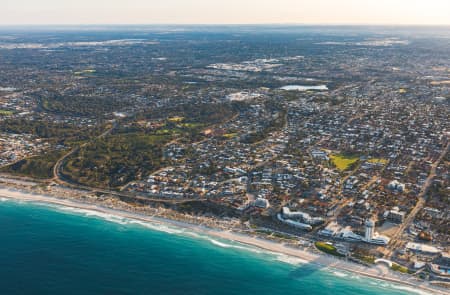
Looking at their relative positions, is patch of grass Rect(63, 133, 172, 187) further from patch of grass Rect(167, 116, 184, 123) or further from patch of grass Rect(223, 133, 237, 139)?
patch of grass Rect(167, 116, 184, 123)

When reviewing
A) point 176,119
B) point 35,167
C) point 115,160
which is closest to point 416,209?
point 115,160

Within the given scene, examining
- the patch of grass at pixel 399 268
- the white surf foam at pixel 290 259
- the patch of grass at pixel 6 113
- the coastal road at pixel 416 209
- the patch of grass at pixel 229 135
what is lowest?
the white surf foam at pixel 290 259

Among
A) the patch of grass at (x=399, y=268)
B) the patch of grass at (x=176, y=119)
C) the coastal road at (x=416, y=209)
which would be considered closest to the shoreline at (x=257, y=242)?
the patch of grass at (x=399, y=268)

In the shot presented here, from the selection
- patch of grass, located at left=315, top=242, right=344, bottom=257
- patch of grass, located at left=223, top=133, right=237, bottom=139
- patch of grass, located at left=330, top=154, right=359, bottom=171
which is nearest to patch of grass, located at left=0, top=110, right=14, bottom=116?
patch of grass, located at left=223, top=133, right=237, bottom=139

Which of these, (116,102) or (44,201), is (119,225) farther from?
(116,102)

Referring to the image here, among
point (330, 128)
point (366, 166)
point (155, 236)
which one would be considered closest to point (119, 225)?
point (155, 236)

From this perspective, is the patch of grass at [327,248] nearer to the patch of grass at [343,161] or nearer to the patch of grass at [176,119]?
the patch of grass at [343,161]

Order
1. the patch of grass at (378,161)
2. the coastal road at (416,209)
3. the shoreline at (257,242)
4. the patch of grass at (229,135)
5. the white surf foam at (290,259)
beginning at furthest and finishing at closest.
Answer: the patch of grass at (229,135)
the patch of grass at (378,161)
the coastal road at (416,209)
the white surf foam at (290,259)
the shoreline at (257,242)

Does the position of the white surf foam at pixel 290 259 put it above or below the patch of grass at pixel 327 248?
below
